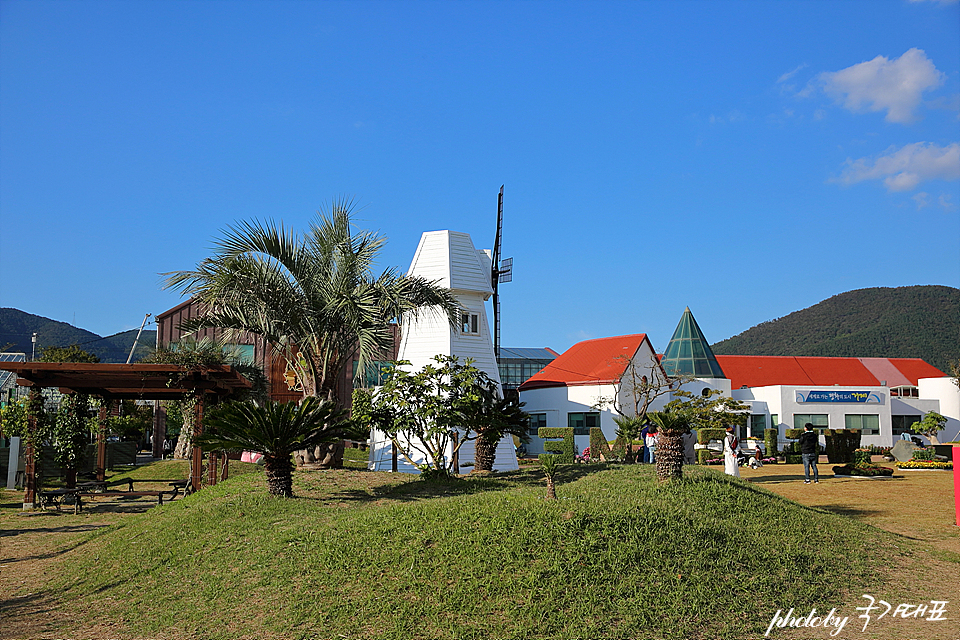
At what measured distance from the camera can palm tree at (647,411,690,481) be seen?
37.3 ft

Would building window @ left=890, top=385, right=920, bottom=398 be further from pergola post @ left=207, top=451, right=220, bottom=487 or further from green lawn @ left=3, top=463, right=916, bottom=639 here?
pergola post @ left=207, top=451, right=220, bottom=487

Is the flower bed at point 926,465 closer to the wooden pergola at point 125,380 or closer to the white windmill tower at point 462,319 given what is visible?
the white windmill tower at point 462,319

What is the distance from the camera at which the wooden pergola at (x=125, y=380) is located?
46.1ft

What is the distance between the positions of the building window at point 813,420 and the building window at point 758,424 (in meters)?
1.66

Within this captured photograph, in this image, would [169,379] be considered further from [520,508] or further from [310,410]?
[520,508]

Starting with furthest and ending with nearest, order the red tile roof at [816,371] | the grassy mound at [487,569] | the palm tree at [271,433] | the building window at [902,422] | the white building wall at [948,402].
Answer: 1. the red tile roof at [816,371]
2. the building window at [902,422]
3. the white building wall at [948,402]
4. the palm tree at [271,433]
5. the grassy mound at [487,569]

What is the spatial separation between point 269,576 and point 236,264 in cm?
988

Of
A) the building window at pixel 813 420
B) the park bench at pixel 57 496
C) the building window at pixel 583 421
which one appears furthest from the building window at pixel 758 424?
the park bench at pixel 57 496

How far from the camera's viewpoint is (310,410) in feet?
41.8

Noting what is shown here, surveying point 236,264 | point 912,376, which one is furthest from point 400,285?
point 912,376

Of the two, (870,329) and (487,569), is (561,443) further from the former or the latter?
(870,329)

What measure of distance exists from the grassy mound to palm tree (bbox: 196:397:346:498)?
1.44m

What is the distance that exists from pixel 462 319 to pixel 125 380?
10306 millimetres

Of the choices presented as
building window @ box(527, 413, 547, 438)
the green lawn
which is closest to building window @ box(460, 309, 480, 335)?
the green lawn
